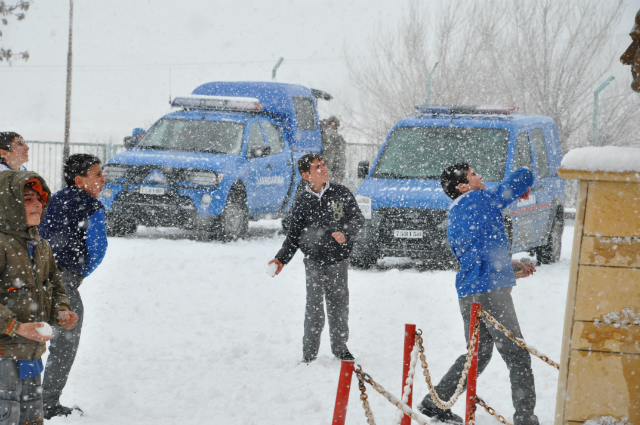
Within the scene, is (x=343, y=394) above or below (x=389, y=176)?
below

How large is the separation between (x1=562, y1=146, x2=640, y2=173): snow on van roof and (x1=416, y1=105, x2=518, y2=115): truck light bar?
330 inches

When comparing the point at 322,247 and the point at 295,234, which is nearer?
the point at 322,247

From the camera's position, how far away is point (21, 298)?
372 cm

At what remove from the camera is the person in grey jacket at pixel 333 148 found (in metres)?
16.5

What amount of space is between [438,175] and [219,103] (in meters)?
4.82

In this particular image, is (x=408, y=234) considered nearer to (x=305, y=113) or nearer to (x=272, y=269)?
(x=272, y=269)

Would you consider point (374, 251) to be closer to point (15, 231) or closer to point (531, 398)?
point (531, 398)

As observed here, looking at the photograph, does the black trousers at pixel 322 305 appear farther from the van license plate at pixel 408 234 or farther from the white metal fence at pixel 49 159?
the white metal fence at pixel 49 159

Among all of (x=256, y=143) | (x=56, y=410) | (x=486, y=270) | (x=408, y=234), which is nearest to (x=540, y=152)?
(x=408, y=234)

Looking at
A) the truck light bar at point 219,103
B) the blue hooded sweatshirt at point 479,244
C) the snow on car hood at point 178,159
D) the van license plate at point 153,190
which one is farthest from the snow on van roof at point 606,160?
the truck light bar at point 219,103

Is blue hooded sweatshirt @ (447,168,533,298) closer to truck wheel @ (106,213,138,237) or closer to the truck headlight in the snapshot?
the truck headlight

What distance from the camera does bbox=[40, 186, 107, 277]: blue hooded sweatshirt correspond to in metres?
4.85

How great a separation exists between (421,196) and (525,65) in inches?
766

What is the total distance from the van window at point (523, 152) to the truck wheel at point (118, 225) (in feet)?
19.2
